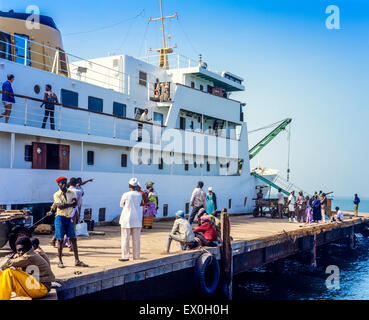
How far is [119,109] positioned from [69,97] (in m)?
2.80

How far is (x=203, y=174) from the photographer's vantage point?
74.6ft

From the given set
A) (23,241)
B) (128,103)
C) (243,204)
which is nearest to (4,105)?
(128,103)

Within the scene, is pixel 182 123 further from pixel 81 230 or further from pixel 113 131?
pixel 81 230

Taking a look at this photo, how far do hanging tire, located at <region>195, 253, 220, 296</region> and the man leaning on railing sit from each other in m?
7.75

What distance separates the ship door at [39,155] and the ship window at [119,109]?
4.34 meters

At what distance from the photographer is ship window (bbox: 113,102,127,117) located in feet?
59.3

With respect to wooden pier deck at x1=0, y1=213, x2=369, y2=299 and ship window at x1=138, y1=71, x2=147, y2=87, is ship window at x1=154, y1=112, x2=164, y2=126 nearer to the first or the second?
ship window at x1=138, y1=71, x2=147, y2=87

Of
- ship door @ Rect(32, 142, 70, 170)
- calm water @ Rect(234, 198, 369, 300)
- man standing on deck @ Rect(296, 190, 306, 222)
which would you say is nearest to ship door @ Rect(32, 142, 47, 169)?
ship door @ Rect(32, 142, 70, 170)

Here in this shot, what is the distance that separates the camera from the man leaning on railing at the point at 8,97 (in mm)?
12586

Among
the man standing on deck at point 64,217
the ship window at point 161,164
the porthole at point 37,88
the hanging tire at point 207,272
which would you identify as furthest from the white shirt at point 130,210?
the ship window at point 161,164

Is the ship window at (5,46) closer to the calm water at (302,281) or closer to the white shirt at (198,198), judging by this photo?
the white shirt at (198,198)

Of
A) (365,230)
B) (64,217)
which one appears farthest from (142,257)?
(365,230)
